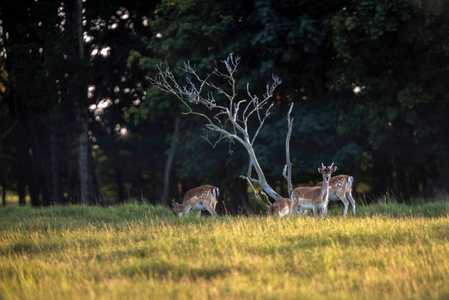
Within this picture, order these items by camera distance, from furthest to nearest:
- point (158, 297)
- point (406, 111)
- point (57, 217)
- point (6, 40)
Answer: point (6, 40) → point (406, 111) → point (57, 217) → point (158, 297)

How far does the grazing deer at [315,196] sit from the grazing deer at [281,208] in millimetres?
243

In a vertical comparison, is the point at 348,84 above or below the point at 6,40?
below

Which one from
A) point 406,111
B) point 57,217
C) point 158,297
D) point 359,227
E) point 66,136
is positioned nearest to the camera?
point 158,297

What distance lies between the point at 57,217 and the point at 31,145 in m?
19.2

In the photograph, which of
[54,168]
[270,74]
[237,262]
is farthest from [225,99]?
[237,262]

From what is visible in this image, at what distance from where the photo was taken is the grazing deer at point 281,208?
47.5ft

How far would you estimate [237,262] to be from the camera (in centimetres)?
845

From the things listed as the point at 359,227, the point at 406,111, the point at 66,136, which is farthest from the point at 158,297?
the point at 66,136

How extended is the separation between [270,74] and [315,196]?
23.5ft

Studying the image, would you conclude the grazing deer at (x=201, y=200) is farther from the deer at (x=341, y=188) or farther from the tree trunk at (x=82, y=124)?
the tree trunk at (x=82, y=124)

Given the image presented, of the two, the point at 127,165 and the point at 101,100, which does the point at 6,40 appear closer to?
the point at 101,100

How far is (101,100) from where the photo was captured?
29.2 meters

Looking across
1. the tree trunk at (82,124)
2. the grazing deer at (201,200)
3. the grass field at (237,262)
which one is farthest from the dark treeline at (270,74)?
the grass field at (237,262)

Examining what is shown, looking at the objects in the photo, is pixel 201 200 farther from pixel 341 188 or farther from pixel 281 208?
pixel 341 188
